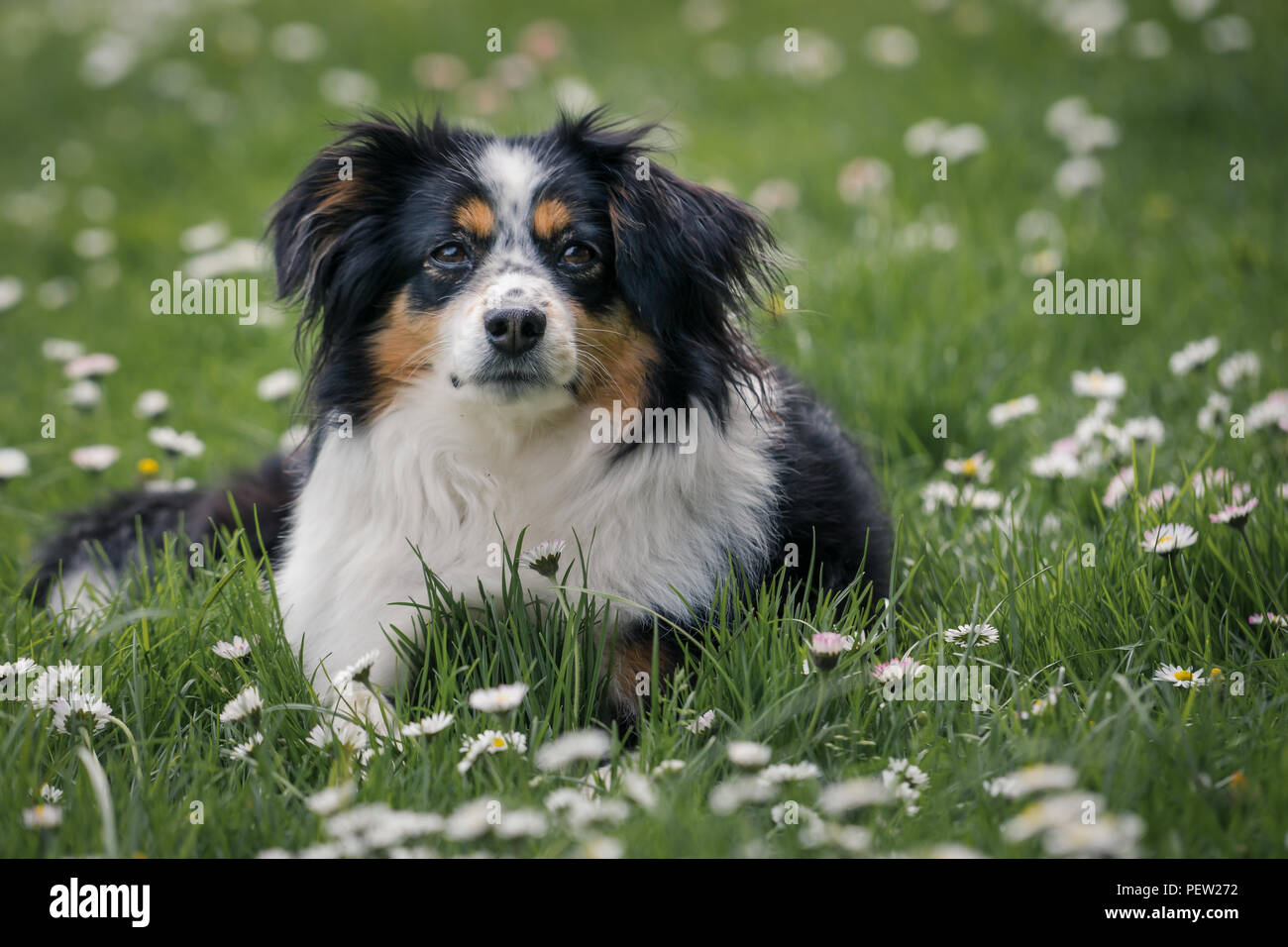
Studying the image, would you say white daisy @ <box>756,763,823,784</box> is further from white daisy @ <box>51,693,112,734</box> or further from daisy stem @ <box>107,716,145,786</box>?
white daisy @ <box>51,693,112,734</box>

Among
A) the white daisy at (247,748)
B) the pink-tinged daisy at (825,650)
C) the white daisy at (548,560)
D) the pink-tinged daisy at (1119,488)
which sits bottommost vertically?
the white daisy at (247,748)

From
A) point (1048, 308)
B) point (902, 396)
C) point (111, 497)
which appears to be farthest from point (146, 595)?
point (1048, 308)

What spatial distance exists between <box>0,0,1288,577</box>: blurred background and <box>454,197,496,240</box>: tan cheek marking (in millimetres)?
595

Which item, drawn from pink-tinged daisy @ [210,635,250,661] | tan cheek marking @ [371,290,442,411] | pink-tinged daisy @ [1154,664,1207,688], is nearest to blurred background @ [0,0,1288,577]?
tan cheek marking @ [371,290,442,411]

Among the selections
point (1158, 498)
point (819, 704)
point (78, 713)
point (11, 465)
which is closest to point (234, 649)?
point (78, 713)

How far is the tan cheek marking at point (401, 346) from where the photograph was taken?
10.4ft

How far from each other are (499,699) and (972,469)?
213 cm

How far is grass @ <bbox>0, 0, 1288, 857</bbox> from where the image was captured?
99.0 inches

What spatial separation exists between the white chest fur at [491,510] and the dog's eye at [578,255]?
1.20 feet

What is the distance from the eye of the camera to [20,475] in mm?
4762
